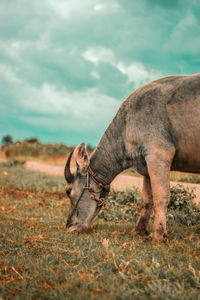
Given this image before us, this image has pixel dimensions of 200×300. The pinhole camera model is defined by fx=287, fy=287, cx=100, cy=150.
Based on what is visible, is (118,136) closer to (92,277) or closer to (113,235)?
(113,235)

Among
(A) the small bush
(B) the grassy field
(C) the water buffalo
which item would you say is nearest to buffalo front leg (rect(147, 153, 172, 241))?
(C) the water buffalo

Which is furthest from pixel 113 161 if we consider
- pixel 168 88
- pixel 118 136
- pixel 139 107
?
pixel 168 88

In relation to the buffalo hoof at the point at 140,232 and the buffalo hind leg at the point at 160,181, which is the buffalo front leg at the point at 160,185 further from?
the buffalo hoof at the point at 140,232

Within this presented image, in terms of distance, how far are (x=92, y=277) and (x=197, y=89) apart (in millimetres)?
2794

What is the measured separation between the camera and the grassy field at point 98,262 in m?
2.48

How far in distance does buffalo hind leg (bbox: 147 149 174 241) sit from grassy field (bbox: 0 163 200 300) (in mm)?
286

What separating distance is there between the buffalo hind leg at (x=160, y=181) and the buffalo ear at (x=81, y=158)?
120cm

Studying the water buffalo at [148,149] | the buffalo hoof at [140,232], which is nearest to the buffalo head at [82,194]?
the water buffalo at [148,149]

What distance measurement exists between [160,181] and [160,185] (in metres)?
0.06

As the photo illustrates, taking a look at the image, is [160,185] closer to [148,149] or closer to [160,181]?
[160,181]

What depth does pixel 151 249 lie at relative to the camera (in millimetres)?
3711

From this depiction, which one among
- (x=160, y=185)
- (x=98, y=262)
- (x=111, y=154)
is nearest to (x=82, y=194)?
(x=111, y=154)

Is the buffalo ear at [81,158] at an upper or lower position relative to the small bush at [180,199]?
upper

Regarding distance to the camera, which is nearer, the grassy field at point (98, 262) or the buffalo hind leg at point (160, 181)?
the grassy field at point (98, 262)
